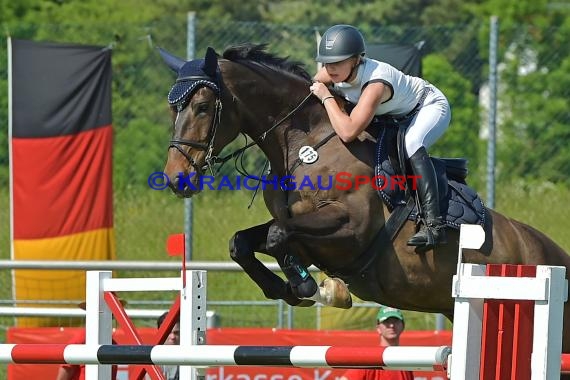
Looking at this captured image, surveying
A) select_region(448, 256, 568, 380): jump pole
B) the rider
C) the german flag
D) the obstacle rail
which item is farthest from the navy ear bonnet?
the german flag

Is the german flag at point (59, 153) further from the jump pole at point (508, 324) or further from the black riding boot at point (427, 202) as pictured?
the jump pole at point (508, 324)

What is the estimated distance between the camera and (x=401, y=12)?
2880cm

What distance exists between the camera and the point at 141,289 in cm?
573

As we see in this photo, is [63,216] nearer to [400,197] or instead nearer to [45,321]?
[45,321]

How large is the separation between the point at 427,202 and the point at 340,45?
3.03 ft

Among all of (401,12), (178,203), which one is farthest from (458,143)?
(401,12)

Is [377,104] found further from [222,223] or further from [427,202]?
[222,223]

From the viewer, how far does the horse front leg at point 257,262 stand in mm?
5957

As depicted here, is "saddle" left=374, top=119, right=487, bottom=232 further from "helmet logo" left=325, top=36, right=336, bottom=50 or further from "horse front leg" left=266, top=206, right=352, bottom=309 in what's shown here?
"helmet logo" left=325, top=36, right=336, bottom=50

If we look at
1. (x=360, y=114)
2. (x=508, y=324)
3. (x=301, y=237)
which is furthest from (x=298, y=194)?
(x=508, y=324)

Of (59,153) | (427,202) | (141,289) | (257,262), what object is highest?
(59,153)

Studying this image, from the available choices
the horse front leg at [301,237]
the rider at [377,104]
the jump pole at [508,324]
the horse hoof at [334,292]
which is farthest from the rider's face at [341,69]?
the jump pole at [508,324]

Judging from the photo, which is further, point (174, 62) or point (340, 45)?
point (174, 62)

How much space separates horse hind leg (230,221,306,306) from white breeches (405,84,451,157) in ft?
2.87
